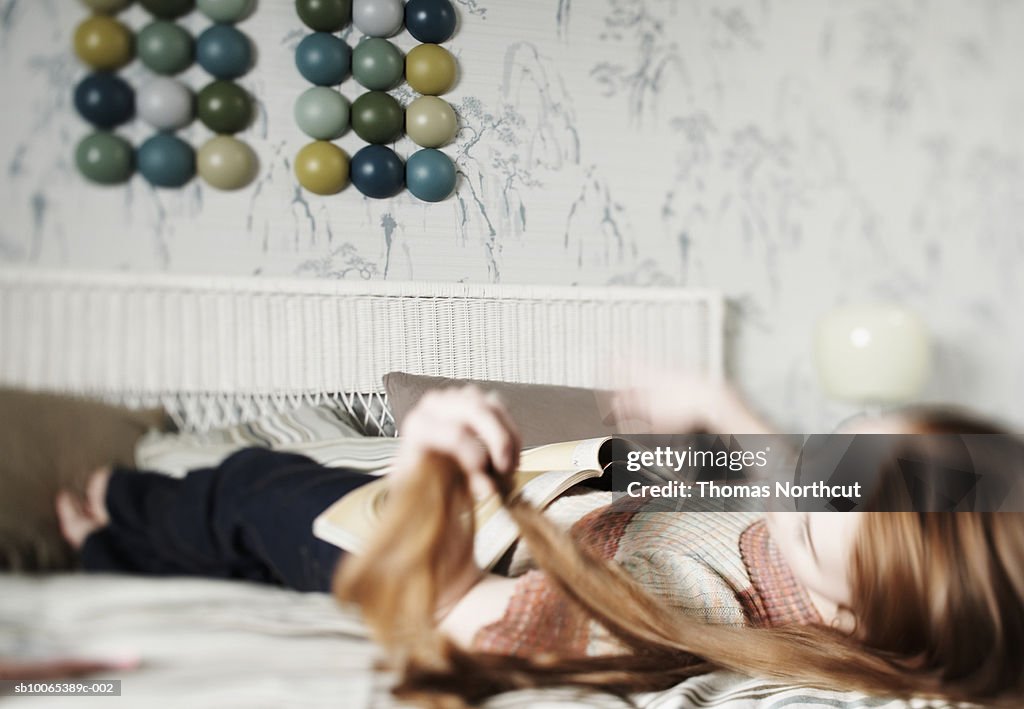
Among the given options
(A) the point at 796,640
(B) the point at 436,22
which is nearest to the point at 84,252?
(B) the point at 436,22

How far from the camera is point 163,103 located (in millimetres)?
587

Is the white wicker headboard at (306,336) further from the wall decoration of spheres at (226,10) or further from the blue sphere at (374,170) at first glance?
the wall decoration of spheres at (226,10)

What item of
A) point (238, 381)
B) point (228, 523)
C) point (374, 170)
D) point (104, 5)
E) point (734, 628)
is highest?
point (104, 5)

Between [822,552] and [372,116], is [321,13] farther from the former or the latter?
[822,552]

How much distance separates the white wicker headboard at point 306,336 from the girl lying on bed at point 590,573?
6 centimetres

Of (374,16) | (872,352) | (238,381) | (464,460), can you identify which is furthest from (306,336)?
(872,352)

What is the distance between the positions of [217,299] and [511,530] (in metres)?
0.30

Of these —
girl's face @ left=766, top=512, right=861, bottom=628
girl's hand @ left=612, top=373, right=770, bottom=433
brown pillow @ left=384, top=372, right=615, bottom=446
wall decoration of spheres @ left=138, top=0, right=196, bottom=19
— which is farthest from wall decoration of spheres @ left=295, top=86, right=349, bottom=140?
girl's face @ left=766, top=512, right=861, bottom=628

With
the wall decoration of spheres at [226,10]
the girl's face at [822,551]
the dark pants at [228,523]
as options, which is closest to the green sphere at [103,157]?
the wall decoration of spheres at [226,10]

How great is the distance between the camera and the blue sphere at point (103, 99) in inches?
22.6

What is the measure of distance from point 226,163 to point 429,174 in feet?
0.57

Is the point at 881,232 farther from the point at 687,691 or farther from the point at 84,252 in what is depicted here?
the point at 84,252

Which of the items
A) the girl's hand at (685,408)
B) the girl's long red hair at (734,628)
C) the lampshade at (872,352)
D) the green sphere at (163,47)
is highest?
the green sphere at (163,47)

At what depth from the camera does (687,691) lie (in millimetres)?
558
